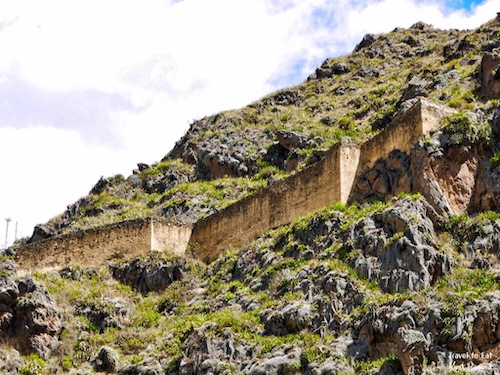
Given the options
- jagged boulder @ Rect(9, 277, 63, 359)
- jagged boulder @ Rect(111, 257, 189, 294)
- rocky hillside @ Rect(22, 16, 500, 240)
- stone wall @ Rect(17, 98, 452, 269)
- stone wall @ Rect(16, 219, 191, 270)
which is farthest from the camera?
rocky hillside @ Rect(22, 16, 500, 240)

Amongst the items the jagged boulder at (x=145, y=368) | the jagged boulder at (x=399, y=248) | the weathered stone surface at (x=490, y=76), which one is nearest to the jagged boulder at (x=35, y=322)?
the jagged boulder at (x=145, y=368)

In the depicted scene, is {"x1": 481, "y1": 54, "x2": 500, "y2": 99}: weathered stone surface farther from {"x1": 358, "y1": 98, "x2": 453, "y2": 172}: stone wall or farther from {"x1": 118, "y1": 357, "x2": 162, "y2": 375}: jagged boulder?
{"x1": 118, "y1": 357, "x2": 162, "y2": 375}: jagged boulder

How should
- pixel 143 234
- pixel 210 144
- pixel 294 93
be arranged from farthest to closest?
pixel 294 93
pixel 210 144
pixel 143 234

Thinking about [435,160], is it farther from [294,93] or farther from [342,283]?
[294,93]

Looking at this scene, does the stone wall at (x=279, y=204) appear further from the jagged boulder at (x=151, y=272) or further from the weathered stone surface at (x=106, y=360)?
the weathered stone surface at (x=106, y=360)

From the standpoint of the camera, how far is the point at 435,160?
2750 cm

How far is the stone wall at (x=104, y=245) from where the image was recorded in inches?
1400

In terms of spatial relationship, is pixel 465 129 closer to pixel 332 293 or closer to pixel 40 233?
pixel 332 293

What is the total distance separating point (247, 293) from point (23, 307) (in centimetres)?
716

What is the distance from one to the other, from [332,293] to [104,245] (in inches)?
556

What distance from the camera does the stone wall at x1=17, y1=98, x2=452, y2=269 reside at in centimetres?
2975

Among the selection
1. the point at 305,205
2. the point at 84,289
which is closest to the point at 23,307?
the point at 84,289

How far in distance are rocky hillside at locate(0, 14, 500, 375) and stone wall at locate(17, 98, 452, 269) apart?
0.75 meters

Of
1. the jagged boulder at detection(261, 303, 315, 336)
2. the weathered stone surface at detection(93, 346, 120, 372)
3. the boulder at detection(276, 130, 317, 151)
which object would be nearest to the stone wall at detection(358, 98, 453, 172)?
the jagged boulder at detection(261, 303, 315, 336)
